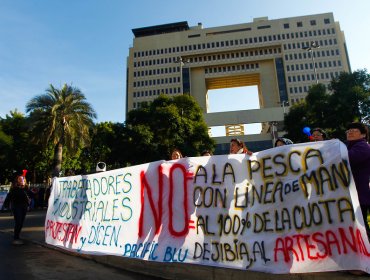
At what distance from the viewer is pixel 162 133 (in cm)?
2995

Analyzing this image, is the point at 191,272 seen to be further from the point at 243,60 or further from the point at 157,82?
the point at 157,82

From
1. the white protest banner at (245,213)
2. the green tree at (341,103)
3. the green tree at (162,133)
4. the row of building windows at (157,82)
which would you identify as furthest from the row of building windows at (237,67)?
the white protest banner at (245,213)

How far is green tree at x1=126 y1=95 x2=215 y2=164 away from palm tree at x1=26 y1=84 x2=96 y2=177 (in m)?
4.70

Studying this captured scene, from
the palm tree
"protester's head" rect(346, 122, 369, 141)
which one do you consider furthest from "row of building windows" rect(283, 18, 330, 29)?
"protester's head" rect(346, 122, 369, 141)

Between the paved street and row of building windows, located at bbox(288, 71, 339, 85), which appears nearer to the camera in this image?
the paved street

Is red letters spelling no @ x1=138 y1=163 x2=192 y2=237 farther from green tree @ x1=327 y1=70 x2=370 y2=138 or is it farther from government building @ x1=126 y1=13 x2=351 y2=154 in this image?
government building @ x1=126 y1=13 x2=351 y2=154

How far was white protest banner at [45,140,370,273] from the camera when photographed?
3.51 metres

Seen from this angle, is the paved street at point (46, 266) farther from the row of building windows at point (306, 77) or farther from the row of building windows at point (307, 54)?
the row of building windows at point (307, 54)

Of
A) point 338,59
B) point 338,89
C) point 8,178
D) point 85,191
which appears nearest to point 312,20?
point 338,59

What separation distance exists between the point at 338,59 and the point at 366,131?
85.6m

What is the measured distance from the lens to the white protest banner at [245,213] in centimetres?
351

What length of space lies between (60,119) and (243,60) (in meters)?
65.9

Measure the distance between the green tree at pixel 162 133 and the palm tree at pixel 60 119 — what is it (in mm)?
4699

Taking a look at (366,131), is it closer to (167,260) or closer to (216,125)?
(167,260)
